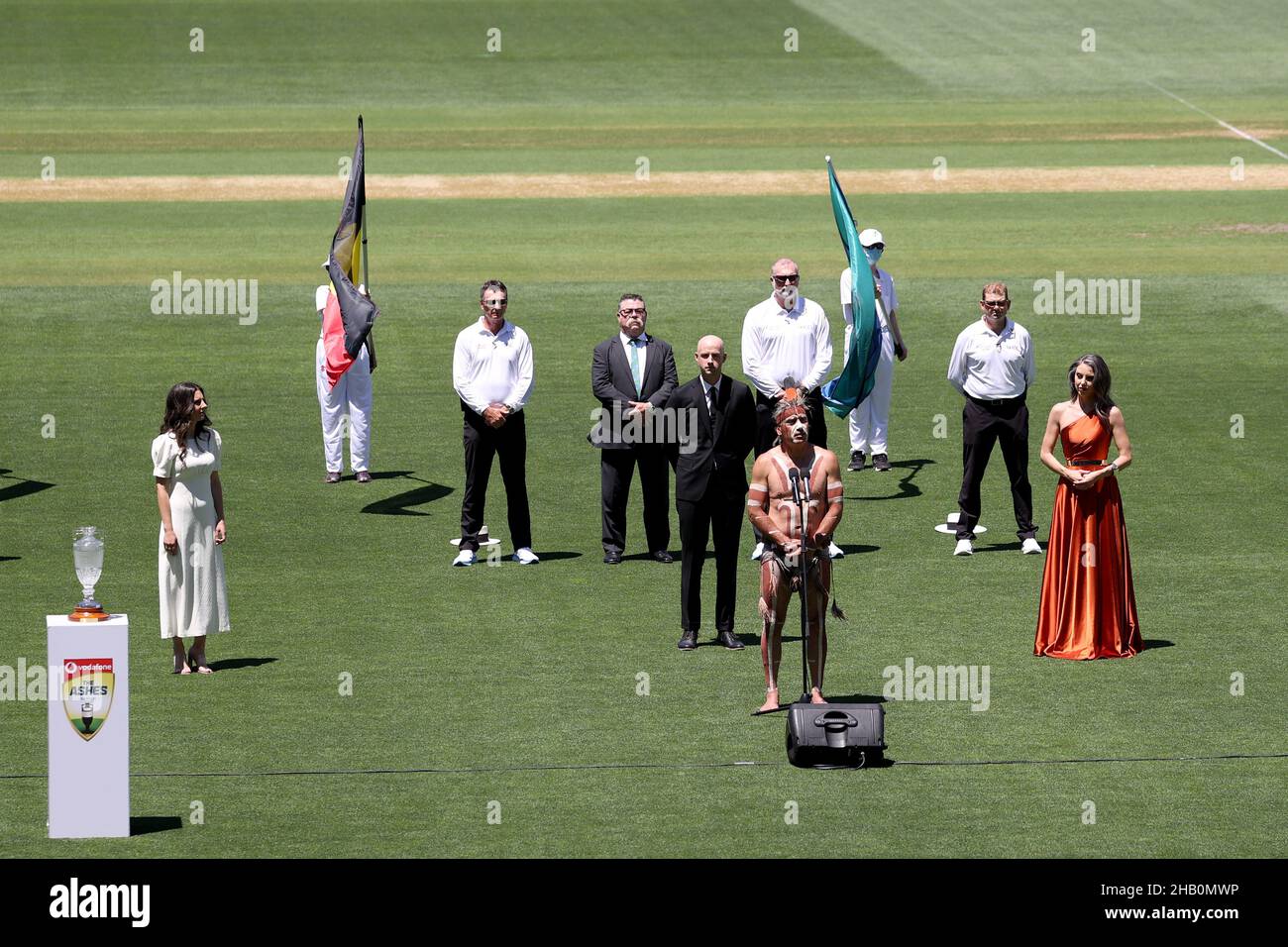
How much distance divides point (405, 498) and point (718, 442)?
23.2 ft

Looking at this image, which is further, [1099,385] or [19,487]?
[19,487]

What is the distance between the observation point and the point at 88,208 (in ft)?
135

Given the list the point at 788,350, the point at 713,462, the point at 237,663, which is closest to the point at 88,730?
the point at 237,663

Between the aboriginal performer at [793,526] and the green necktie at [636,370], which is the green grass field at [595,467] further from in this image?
the green necktie at [636,370]

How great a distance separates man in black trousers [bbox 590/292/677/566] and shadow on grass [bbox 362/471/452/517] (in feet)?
9.30

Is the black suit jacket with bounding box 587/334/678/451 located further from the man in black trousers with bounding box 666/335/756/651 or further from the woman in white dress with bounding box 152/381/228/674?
the woman in white dress with bounding box 152/381/228/674

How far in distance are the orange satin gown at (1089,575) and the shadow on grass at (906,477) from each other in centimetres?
604

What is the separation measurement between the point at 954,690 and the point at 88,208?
29834 mm

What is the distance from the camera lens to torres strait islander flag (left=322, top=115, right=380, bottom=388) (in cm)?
2147

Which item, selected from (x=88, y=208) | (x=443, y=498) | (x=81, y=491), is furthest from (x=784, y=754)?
(x=88, y=208)

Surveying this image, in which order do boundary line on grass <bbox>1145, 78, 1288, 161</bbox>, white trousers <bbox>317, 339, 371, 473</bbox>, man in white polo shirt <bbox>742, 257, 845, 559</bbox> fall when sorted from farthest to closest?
boundary line on grass <bbox>1145, 78, 1288, 161</bbox>
white trousers <bbox>317, 339, 371, 473</bbox>
man in white polo shirt <bbox>742, 257, 845, 559</bbox>

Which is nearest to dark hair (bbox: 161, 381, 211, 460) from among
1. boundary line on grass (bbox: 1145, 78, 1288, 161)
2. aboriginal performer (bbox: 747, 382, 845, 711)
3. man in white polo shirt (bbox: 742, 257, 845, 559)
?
aboriginal performer (bbox: 747, 382, 845, 711)

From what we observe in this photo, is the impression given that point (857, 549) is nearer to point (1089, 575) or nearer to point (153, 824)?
point (1089, 575)

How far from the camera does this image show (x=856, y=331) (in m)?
20.2
